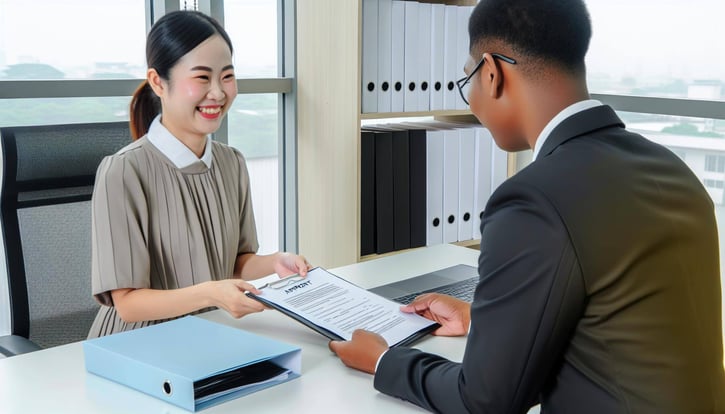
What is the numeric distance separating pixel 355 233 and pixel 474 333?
172 cm

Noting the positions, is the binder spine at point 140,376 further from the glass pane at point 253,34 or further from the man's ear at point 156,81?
the glass pane at point 253,34

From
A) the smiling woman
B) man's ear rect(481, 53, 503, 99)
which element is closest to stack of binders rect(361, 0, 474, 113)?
the smiling woman

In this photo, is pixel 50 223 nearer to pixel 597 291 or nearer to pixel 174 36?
pixel 174 36

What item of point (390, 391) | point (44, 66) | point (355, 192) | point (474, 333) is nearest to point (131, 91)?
point (44, 66)

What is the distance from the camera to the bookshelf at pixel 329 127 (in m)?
2.68

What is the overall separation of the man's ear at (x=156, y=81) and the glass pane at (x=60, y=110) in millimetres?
574

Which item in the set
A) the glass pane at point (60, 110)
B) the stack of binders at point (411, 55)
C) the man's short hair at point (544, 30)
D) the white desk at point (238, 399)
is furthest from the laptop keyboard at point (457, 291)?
the glass pane at point (60, 110)

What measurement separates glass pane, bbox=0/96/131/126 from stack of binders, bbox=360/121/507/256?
0.84 m

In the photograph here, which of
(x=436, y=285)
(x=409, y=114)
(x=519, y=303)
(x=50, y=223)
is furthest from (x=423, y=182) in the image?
(x=519, y=303)

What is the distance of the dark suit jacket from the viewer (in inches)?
38.2

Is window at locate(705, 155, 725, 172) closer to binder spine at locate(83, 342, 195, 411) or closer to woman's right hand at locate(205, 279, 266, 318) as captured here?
woman's right hand at locate(205, 279, 266, 318)

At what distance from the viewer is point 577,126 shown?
1077 mm

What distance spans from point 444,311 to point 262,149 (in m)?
1.56

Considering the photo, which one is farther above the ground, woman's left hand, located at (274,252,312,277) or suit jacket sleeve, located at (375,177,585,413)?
suit jacket sleeve, located at (375,177,585,413)
